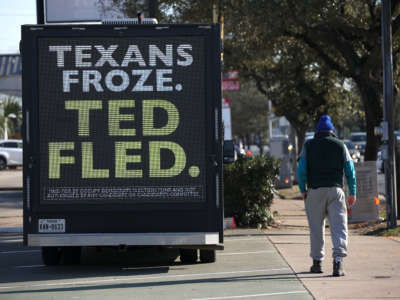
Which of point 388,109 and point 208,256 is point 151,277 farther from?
point 388,109

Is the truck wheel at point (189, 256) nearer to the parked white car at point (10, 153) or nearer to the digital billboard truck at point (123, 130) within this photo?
the digital billboard truck at point (123, 130)

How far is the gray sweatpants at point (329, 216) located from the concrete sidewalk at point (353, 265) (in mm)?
348

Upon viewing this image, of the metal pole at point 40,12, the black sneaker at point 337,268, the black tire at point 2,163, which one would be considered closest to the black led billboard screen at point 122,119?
the black sneaker at point 337,268

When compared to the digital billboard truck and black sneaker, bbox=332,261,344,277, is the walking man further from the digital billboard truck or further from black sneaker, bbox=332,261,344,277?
the digital billboard truck

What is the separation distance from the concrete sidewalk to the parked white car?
101 ft

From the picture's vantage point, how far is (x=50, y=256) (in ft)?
33.6

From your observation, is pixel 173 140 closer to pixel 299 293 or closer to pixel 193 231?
pixel 193 231

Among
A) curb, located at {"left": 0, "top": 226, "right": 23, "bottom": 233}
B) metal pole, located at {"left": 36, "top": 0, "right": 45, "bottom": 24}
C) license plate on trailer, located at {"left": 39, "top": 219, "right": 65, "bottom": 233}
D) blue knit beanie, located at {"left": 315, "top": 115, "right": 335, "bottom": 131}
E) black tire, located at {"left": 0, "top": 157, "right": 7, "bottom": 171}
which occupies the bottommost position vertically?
Answer: curb, located at {"left": 0, "top": 226, "right": 23, "bottom": 233}

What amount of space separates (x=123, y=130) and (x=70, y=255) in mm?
2174

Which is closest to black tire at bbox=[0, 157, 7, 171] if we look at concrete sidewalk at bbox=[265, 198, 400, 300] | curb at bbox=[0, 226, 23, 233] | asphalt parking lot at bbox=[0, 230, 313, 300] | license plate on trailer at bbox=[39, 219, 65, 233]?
curb at bbox=[0, 226, 23, 233]

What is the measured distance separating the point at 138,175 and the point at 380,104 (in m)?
9.25

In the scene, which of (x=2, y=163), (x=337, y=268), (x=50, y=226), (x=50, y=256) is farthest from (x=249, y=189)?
(x=2, y=163)

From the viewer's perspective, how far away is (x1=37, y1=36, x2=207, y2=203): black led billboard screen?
936cm

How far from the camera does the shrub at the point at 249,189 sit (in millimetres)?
14500
